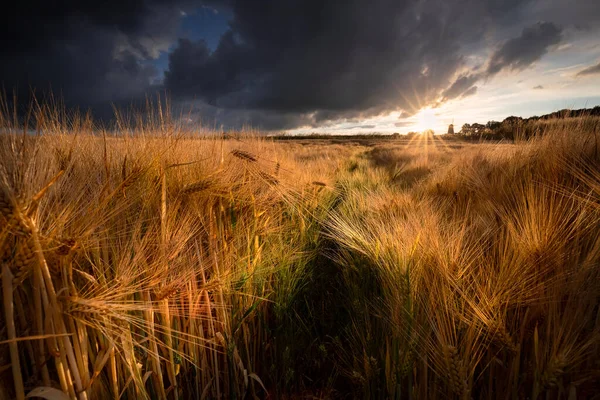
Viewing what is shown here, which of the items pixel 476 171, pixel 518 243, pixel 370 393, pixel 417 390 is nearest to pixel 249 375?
pixel 370 393

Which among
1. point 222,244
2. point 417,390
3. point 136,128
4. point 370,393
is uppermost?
point 136,128

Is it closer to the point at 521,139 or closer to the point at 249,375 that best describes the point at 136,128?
the point at 249,375

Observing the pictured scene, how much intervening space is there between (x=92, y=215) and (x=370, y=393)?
4.97ft

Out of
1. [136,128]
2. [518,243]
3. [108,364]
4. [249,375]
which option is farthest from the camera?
[136,128]

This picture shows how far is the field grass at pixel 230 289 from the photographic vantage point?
2.73 ft

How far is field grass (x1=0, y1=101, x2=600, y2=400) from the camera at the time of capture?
0.83 metres

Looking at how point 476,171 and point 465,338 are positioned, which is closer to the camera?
point 465,338

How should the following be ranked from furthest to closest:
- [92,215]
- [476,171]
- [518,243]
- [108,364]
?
[476,171], [518,243], [108,364], [92,215]

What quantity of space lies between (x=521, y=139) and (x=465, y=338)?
9.72 feet

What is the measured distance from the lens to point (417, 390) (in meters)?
1.20

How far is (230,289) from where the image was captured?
147cm

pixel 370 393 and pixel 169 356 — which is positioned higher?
pixel 169 356

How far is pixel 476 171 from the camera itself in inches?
108

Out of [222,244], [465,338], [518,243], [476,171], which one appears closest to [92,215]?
[222,244]
